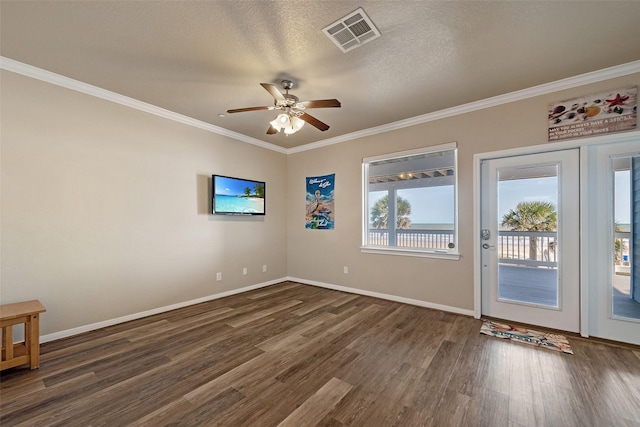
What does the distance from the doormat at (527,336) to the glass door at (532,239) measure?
21 cm

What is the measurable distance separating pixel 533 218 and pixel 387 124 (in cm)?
245

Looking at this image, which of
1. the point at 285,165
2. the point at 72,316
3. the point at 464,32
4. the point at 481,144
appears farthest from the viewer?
the point at 285,165

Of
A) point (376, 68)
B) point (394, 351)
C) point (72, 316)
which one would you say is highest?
point (376, 68)

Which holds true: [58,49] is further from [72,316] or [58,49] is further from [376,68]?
[376,68]

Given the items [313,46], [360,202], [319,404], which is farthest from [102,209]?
[360,202]

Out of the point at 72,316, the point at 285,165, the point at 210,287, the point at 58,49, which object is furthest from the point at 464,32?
the point at 72,316

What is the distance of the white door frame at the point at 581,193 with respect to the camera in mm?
2863

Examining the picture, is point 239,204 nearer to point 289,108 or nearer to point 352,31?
point 289,108

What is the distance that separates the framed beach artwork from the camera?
5.16m

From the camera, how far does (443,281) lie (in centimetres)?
382

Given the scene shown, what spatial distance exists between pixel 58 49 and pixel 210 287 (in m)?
3.44

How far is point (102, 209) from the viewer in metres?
3.26

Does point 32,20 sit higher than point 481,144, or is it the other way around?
point 32,20

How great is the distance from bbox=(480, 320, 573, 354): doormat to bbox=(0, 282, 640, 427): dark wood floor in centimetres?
11
